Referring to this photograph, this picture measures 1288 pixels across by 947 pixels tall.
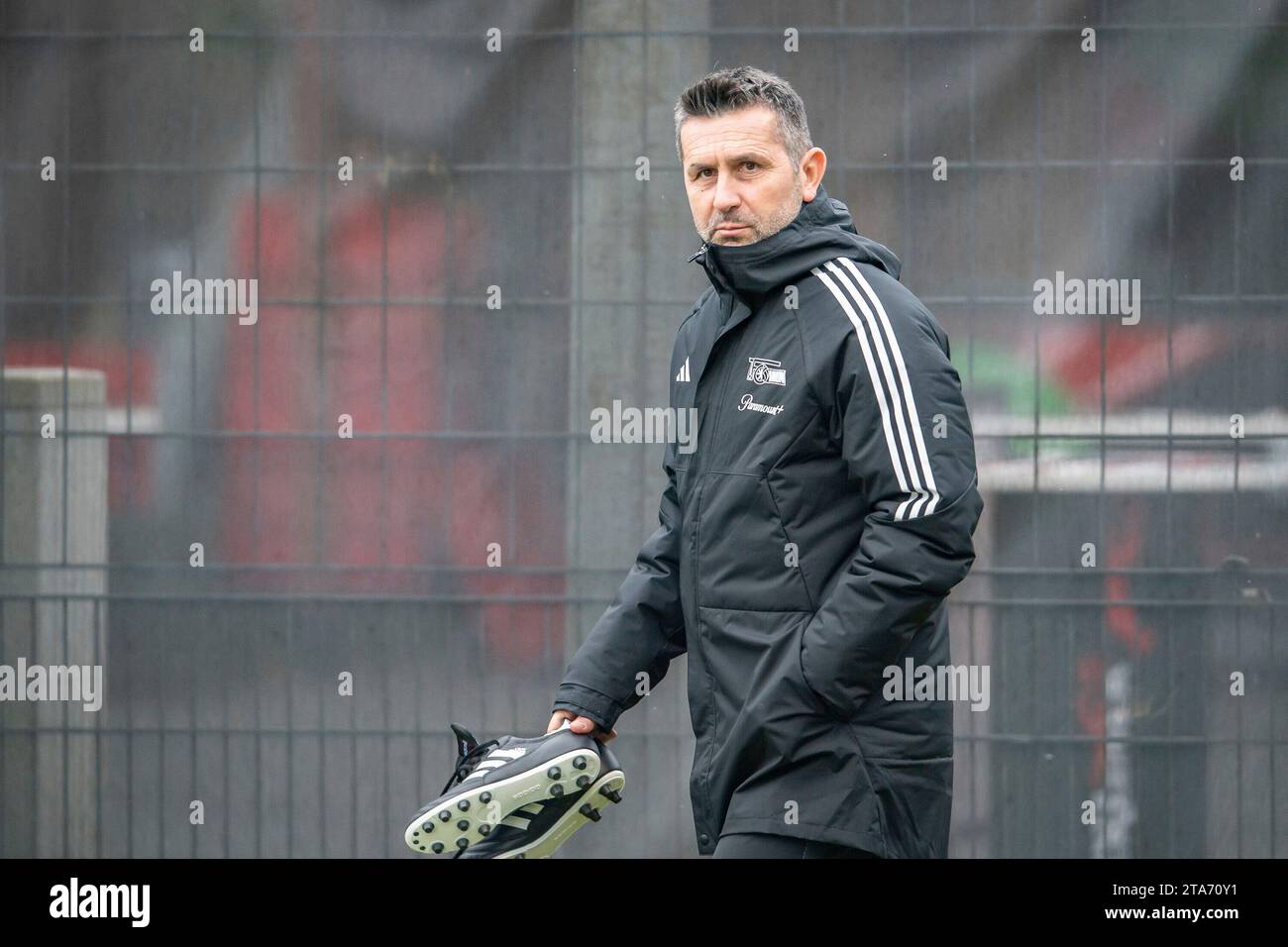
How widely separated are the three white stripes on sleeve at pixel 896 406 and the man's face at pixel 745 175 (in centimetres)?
25

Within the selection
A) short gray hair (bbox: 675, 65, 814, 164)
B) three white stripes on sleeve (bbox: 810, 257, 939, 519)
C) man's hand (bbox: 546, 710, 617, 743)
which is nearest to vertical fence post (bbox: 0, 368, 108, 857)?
man's hand (bbox: 546, 710, 617, 743)

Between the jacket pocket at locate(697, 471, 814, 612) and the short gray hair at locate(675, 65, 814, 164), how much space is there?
0.68 m

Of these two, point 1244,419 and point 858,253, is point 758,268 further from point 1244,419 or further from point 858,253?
point 1244,419

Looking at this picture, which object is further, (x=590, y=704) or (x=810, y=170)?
(x=590, y=704)

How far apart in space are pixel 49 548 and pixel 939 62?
370 cm

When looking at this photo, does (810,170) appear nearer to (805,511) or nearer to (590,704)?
(805,511)

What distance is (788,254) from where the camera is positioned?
9.96ft

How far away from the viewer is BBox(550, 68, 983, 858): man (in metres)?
2.81

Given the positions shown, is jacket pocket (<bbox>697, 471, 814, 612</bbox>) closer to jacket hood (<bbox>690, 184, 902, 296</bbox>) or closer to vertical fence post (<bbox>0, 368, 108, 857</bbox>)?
jacket hood (<bbox>690, 184, 902, 296</bbox>)

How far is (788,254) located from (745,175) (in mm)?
182

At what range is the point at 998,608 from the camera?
18.1ft

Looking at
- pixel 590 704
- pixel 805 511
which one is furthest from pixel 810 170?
pixel 590 704

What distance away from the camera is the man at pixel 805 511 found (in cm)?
281

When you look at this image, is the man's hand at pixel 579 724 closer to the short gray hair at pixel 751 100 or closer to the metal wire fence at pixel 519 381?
the short gray hair at pixel 751 100
